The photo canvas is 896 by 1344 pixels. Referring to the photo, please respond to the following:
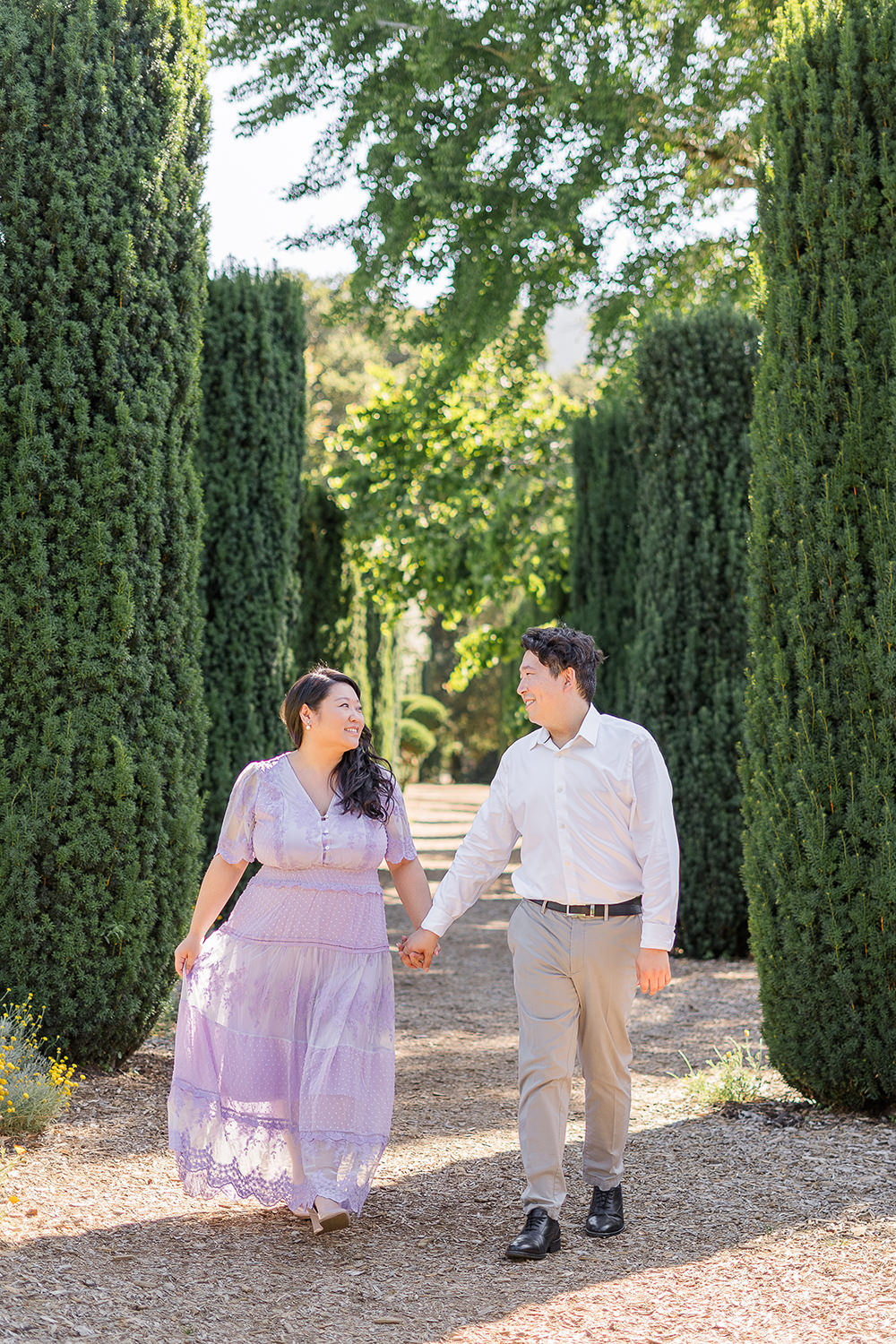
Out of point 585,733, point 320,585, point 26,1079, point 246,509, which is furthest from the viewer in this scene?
point 320,585

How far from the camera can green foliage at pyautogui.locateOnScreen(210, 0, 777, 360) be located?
941cm

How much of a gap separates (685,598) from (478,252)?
3.59 m

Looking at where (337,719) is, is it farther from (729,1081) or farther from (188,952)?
(729,1081)

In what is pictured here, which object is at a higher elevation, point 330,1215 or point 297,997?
point 297,997

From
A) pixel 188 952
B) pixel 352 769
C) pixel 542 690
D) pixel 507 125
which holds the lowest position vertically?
pixel 188 952

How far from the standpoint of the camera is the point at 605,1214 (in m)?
3.54

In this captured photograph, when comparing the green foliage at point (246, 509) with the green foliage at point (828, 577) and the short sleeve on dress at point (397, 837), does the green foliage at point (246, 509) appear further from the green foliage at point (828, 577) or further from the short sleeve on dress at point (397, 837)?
the short sleeve on dress at point (397, 837)

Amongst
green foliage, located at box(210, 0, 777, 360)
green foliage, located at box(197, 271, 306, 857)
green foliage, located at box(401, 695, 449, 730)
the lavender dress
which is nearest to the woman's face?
the lavender dress

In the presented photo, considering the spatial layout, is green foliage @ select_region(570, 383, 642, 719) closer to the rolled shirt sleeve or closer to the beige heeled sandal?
the rolled shirt sleeve

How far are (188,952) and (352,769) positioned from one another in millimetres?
753

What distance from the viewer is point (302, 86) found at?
389 inches

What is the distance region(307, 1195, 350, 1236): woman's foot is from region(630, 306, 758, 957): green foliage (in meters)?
5.69

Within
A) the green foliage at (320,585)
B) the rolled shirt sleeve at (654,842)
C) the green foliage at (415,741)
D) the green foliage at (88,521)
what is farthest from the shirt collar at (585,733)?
the green foliage at (415,741)

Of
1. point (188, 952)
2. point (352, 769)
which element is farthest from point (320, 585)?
point (188, 952)
